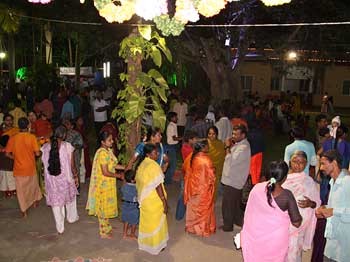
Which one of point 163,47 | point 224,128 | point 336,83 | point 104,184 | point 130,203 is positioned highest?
point 163,47

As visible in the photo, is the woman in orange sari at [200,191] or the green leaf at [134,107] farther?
the green leaf at [134,107]

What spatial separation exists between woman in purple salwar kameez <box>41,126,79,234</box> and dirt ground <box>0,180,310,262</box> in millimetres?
366

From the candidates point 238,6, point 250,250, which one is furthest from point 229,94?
point 250,250

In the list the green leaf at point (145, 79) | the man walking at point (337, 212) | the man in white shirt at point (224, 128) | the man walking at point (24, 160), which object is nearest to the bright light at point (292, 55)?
the man in white shirt at point (224, 128)

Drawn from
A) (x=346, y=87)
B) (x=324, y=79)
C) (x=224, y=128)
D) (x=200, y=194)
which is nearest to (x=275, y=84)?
(x=324, y=79)

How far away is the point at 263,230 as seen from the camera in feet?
13.9

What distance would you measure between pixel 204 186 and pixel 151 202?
0.99m

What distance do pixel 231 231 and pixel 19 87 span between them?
55.9ft

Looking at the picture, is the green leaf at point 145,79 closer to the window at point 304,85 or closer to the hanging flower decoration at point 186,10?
the hanging flower decoration at point 186,10

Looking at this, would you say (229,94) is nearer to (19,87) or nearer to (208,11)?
(19,87)

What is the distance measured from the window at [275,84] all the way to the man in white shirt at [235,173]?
26.0 metres

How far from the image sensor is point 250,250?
439 centimetres

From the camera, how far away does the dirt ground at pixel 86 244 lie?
5918 mm

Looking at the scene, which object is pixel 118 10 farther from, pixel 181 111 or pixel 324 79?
pixel 324 79
